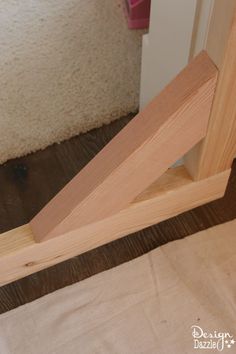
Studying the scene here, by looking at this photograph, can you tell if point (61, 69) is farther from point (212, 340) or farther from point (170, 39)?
point (212, 340)

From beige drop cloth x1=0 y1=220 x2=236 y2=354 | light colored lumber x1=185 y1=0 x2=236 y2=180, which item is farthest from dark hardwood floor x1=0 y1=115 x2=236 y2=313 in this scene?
light colored lumber x1=185 y1=0 x2=236 y2=180

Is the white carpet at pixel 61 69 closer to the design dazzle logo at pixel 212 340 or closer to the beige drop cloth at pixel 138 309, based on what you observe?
the beige drop cloth at pixel 138 309

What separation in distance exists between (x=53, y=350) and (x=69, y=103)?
57cm

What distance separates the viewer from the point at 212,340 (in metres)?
0.75

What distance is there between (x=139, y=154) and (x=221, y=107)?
0.14 m

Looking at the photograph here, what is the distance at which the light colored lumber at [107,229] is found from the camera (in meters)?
0.75

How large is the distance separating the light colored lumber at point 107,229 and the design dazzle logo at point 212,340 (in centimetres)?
21

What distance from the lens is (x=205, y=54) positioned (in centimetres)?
61

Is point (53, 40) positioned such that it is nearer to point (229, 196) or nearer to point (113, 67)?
point (113, 67)

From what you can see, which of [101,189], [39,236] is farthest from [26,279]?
[101,189]

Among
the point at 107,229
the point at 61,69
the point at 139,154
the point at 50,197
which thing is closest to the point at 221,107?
the point at 139,154

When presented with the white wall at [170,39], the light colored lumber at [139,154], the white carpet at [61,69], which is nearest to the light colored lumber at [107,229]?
the light colored lumber at [139,154]

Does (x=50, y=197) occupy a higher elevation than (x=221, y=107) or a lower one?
lower

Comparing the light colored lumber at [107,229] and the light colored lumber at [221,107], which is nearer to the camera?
the light colored lumber at [221,107]
